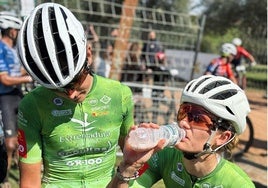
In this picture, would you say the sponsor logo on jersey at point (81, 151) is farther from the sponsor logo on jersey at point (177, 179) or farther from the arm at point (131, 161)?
the arm at point (131, 161)

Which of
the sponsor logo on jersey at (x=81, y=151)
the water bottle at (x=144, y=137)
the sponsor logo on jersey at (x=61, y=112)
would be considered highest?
the water bottle at (x=144, y=137)

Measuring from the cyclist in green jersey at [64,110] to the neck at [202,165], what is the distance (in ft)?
1.75

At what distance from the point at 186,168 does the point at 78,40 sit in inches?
38.3

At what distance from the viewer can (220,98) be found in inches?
100

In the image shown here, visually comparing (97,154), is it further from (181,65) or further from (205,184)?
(181,65)

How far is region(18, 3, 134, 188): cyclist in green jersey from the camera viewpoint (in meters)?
2.41

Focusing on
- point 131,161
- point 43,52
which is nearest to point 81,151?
point 43,52

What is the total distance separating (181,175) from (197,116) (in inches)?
18.0

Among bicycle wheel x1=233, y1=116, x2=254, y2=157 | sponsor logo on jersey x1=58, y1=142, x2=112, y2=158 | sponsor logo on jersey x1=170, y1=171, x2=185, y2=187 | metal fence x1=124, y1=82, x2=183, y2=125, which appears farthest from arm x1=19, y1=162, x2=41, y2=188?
bicycle wheel x1=233, y1=116, x2=254, y2=157

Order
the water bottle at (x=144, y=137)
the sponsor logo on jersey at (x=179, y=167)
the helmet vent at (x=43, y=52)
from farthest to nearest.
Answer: the sponsor logo on jersey at (x=179, y=167), the helmet vent at (x=43, y=52), the water bottle at (x=144, y=137)

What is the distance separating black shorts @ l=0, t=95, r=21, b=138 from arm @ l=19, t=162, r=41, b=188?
11.5ft

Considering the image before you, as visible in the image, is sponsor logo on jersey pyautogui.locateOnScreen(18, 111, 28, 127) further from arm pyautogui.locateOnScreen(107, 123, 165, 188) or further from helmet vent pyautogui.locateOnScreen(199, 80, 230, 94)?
helmet vent pyautogui.locateOnScreen(199, 80, 230, 94)

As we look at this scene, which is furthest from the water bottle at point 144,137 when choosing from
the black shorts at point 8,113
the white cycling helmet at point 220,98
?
the black shorts at point 8,113

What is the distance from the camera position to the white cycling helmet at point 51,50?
2.39 meters
